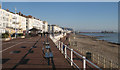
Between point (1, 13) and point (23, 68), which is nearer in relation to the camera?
point (23, 68)

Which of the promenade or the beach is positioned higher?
the promenade

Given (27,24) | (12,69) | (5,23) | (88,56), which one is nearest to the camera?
(12,69)

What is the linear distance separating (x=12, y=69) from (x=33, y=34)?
3587cm

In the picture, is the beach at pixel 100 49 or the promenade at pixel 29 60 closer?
the promenade at pixel 29 60

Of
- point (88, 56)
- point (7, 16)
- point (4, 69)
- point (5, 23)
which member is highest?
point (7, 16)

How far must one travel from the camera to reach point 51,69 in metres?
5.16

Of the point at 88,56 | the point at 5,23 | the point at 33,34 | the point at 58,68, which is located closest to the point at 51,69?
the point at 58,68

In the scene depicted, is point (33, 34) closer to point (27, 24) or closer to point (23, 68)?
point (23, 68)

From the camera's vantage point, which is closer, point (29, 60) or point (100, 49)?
point (29, 60)

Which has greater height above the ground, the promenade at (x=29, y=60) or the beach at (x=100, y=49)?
the promenade at (x=29, y=60)

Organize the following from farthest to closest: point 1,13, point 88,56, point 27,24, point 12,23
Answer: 1. point 27,24
2. point 12,23
3. point 1,13
4. point 88,56

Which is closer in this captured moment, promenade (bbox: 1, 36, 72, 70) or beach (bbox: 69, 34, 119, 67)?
promenade (bbox: 1, 36, 72, 70)

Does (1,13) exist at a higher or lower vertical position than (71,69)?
higher

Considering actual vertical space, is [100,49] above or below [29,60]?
below
